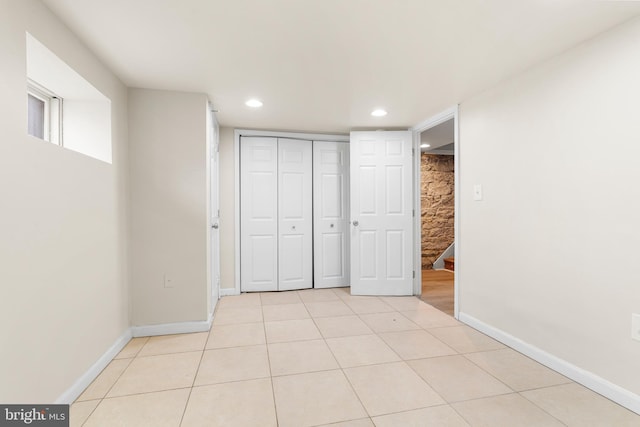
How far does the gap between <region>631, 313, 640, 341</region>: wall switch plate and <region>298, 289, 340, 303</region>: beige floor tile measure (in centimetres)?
260

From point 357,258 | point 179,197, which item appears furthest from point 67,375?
point 357,258

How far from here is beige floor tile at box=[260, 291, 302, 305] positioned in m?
3.68

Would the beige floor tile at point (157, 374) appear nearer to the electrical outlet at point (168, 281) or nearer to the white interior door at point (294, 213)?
the electrical outlet at point (168, 281)

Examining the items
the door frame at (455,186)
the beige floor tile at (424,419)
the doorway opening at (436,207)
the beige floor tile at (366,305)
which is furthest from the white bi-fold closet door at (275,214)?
the beige floor tile at (424,419)

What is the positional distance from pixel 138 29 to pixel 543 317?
3180 millimetres

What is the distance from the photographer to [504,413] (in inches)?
64.6

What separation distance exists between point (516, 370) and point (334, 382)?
4.07 feet

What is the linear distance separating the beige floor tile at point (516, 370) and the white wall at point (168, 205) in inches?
90.9

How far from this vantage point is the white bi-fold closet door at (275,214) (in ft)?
13.2

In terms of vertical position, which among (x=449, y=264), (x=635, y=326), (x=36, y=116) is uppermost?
(x=36, y=116)

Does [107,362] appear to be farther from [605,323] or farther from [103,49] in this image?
[605,323]

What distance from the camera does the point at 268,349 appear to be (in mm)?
2424

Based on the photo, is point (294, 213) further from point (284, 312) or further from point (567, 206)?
point (567, 206)

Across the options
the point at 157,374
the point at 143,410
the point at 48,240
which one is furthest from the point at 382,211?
the point at 48,240
